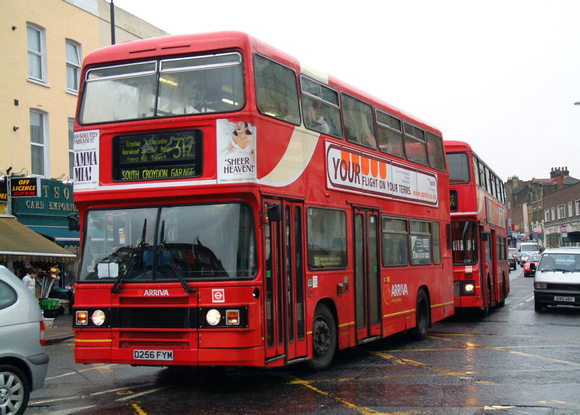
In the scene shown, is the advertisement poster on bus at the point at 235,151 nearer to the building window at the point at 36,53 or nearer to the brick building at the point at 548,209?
the building window at the point at 36,53

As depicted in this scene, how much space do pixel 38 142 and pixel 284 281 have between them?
15925mm

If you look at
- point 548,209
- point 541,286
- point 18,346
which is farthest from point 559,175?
point 18,346

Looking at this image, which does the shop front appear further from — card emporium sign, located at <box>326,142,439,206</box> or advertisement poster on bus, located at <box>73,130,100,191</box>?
card emporium sign, located at <box>326,142,439,206</box>

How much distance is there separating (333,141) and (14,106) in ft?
45.7

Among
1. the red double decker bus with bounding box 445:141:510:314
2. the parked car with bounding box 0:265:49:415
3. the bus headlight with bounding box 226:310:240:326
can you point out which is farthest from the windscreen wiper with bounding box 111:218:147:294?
the red double decker bus with bounding box 445:141:510:314

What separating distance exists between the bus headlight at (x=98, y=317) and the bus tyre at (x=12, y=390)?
1.52 meters

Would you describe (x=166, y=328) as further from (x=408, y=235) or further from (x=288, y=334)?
(x=408, y=235)

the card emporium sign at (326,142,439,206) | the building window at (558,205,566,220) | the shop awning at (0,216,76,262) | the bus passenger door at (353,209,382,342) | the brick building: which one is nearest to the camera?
the card emporium sign at (326,142,439,206)

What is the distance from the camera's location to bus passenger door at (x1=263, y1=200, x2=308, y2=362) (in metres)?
9.25

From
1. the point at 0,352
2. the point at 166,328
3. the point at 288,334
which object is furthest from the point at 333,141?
the point at 0,352

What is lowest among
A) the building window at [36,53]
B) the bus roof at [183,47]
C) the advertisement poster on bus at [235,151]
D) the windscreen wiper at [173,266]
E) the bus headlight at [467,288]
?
the bus headlight at [467,288]

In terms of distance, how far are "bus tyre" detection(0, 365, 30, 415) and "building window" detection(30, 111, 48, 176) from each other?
635 inches

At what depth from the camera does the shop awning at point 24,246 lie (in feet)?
62.6

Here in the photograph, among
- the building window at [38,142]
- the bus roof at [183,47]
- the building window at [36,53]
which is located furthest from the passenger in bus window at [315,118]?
the building window at [36,53]
